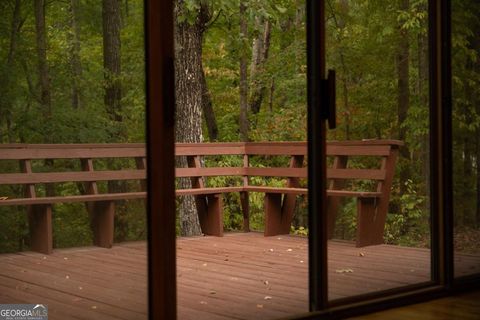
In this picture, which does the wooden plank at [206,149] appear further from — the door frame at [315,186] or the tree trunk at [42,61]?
the tree trunk at [42,61]

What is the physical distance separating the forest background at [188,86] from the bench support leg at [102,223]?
0.04 m

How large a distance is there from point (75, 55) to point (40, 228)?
0.77 m

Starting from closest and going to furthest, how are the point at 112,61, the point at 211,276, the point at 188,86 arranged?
the point at 112,61 < the point at 211,276 < the point at 188,86

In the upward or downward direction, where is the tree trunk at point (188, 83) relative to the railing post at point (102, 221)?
upward

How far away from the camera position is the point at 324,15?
3.92 meters

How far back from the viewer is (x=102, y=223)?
10.8 feet

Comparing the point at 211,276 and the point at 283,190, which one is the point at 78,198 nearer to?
the point at 211,276

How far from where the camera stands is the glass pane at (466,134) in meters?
4.84

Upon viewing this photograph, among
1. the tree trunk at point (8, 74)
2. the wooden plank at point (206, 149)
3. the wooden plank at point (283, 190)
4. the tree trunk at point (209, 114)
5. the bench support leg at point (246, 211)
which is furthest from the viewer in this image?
the tree trunk at point (209, 114)

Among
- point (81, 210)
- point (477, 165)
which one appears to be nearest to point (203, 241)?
point (477, 165)

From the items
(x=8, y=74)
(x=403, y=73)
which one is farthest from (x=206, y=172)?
(x=8, y=74)

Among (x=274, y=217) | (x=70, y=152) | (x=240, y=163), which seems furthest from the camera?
(x=240, y=163)

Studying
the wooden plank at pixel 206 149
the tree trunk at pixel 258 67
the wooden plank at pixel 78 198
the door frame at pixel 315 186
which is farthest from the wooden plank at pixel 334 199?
the tree trunk at pixel 258 67

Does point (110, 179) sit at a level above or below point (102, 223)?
above
